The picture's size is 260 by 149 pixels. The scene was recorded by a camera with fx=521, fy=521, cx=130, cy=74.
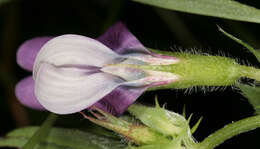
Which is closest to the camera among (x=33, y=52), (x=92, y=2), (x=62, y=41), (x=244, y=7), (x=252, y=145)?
(x=62, y=41)

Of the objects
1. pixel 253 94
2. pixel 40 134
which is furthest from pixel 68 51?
pixel 253 94

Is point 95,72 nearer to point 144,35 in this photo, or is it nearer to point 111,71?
point 111,71

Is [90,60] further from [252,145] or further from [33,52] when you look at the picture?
[252,145]

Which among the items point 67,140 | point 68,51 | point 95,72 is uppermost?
point 68,51

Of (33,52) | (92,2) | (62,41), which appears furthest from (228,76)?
(92,2)

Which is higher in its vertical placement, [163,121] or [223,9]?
[223,9]

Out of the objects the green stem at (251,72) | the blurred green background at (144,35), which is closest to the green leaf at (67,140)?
the blurred green background at (144,35)

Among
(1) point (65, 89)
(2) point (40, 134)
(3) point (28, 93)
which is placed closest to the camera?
(1) point (65, 89)
